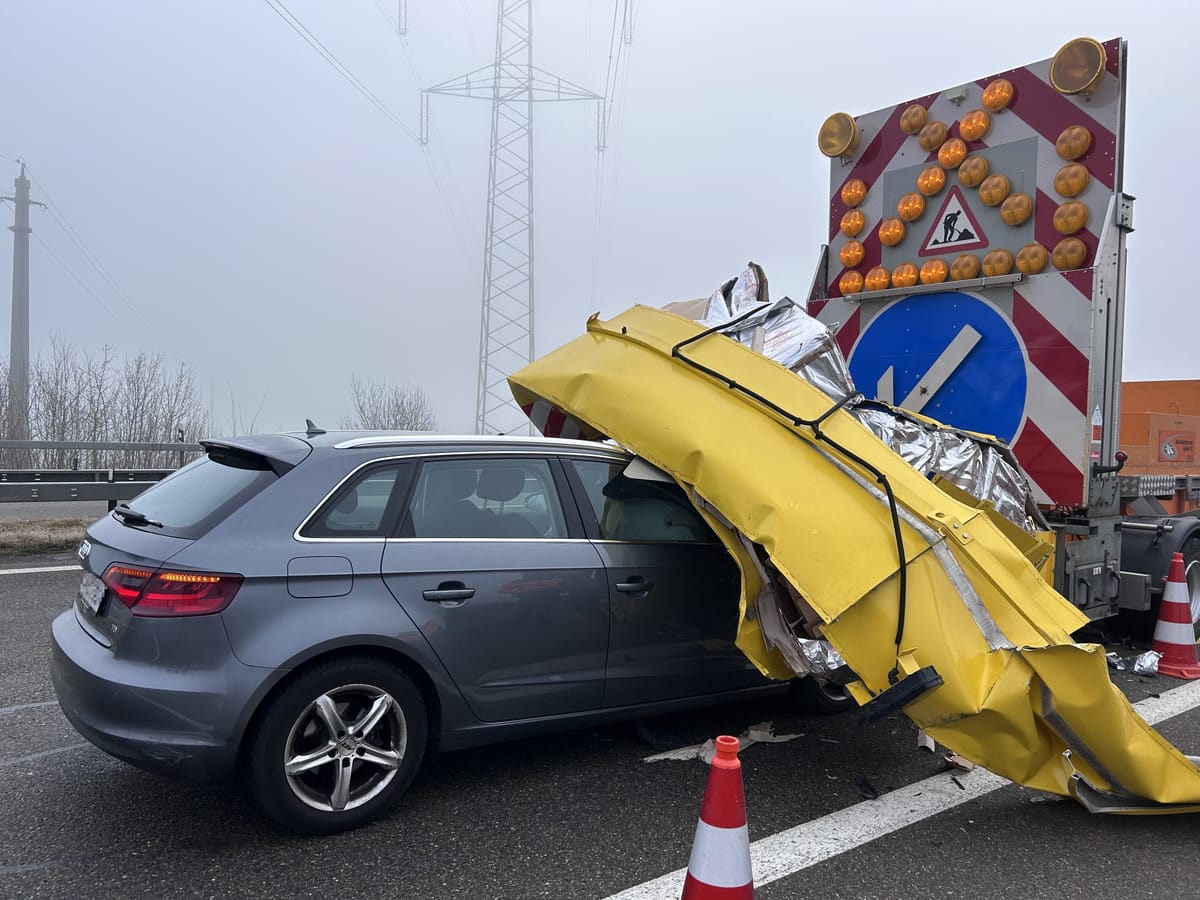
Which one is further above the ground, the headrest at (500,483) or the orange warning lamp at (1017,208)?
the orange warning lamp at (1017,208)

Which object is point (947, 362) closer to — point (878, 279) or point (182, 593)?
point (878, 279)

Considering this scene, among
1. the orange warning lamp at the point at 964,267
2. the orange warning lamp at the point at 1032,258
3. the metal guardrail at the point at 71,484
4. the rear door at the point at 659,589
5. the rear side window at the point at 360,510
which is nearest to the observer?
the rear side window at the point at 360,510

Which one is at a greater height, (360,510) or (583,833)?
(360,510)

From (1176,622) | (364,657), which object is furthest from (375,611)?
(1176,622)

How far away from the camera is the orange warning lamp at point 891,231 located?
6.01 m

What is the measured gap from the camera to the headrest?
148 inches

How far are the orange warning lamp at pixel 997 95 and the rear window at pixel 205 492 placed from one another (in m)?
4.80

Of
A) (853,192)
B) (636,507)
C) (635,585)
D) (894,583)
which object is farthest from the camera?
(853,192)

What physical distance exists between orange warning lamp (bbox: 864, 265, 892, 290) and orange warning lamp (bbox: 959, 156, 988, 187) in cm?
77

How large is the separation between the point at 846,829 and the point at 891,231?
411 cm

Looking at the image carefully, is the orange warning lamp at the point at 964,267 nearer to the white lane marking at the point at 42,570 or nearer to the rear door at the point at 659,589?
the rear door at the point at 659,589

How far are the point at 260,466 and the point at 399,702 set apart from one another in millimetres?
1081

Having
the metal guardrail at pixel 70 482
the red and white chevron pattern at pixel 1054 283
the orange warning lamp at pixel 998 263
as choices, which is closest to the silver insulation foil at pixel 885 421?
the red and white chevron pattern at pixel 1054 283

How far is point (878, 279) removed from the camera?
242 inches
